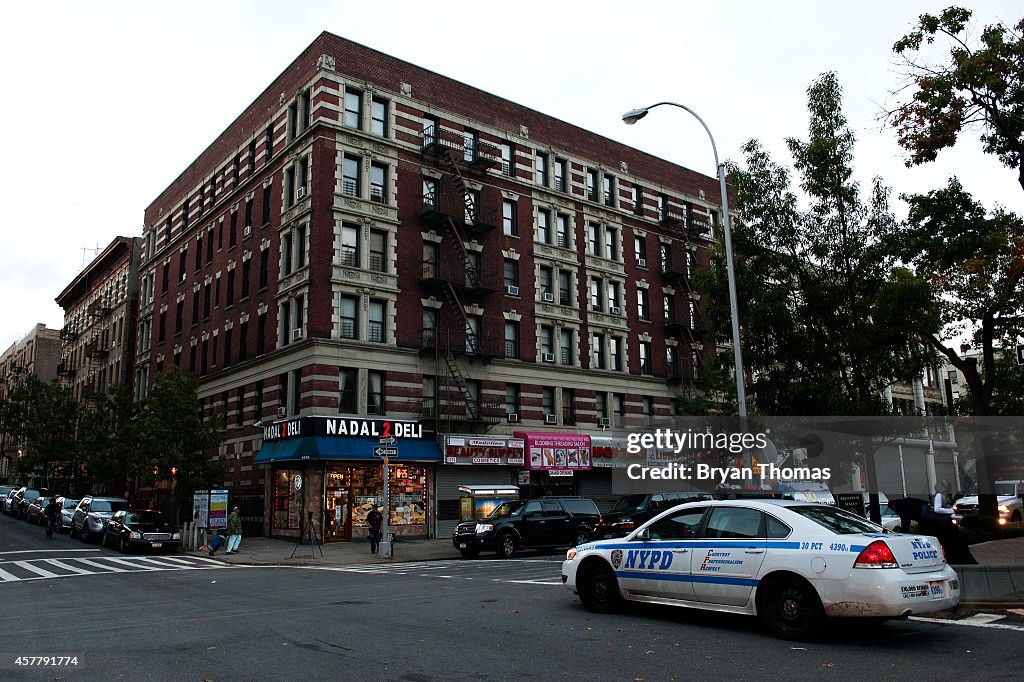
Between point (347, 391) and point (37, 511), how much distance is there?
24066 millimetres

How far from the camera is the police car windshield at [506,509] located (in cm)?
2597

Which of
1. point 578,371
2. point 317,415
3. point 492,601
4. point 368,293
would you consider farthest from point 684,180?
point 492,601

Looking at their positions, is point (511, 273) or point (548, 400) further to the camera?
point (548, 400)

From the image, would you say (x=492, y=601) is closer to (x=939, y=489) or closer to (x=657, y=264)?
(x=657, y=264)

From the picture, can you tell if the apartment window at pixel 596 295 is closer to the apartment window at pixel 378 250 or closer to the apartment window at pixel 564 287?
the apartment window at pixel 564 287

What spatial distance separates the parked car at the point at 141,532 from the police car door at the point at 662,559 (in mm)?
22185

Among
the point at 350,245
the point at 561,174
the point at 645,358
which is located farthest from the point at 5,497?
the point at 645,358

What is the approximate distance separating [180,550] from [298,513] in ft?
16.7

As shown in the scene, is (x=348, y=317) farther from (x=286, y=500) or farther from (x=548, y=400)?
(x=548, y=400)

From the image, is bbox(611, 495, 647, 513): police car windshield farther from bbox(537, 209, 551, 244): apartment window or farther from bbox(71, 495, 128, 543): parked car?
bbox(71, 495, 128, 543): parked car

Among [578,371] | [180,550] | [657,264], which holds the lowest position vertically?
[180,550]

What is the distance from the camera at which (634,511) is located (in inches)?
1043

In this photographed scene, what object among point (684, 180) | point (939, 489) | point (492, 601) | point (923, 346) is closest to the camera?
point (492, 601)

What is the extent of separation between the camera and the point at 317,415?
107ft
